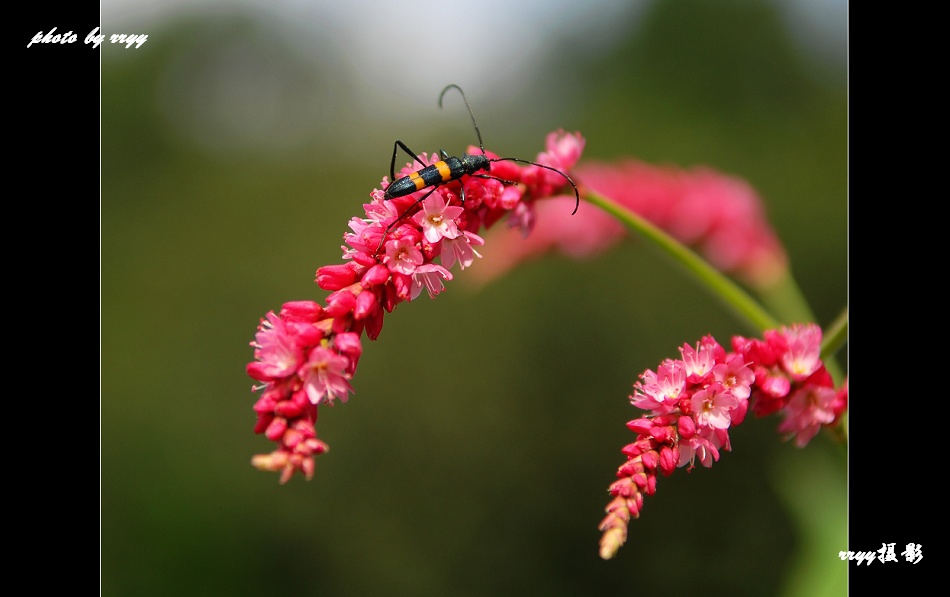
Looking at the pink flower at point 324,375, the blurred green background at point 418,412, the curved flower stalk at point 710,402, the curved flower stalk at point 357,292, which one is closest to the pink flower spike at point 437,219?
the curved flower stalk at point 357,292

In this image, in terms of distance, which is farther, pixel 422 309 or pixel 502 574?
pixel 422 309

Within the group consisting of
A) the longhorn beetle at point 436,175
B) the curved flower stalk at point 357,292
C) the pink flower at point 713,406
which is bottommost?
the pink flower at point 713,406

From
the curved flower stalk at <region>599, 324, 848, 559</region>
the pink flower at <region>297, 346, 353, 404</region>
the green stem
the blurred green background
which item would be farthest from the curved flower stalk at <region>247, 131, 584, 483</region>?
the blurred green background

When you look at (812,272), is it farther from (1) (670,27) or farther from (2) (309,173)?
(1) (670,27)

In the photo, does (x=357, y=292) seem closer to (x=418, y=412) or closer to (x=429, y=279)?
(x=429, y=279)

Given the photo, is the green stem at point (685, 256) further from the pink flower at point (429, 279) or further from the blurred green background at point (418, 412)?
the blurred green background at point (418, 412)

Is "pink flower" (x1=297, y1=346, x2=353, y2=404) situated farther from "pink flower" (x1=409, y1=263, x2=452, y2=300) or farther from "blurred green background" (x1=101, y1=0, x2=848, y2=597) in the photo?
"blurred green background" (x1=101, y1=0, x2=848, y2=597)

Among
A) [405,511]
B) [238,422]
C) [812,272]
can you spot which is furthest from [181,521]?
[812,272]
